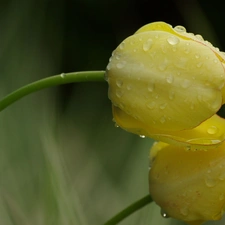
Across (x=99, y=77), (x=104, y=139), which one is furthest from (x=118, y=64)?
(x=104, y=139)

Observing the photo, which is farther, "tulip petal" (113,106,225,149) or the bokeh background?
the bokeh background

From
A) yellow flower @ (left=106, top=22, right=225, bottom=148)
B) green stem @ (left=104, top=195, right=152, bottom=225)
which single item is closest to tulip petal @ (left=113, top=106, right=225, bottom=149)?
yellow flower @ (left=106, top=22, right=225, bottom=148)

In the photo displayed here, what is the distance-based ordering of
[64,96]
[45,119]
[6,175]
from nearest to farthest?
[6,175] → [45,119] → [64,96]

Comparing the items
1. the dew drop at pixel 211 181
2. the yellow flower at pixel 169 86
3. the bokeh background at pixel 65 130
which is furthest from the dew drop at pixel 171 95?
the bokeh background at pixel 65 130

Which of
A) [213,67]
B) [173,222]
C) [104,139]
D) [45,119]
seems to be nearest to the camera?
[213,67]

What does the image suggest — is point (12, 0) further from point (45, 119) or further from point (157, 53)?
point (157, 53)

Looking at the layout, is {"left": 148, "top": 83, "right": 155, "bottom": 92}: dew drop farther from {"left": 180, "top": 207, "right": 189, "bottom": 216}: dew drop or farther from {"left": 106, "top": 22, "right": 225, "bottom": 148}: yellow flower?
{"left": 180, "top": 207, "right": 189, "bottom": 216}: dew drop

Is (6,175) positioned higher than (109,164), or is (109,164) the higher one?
(6,175)
